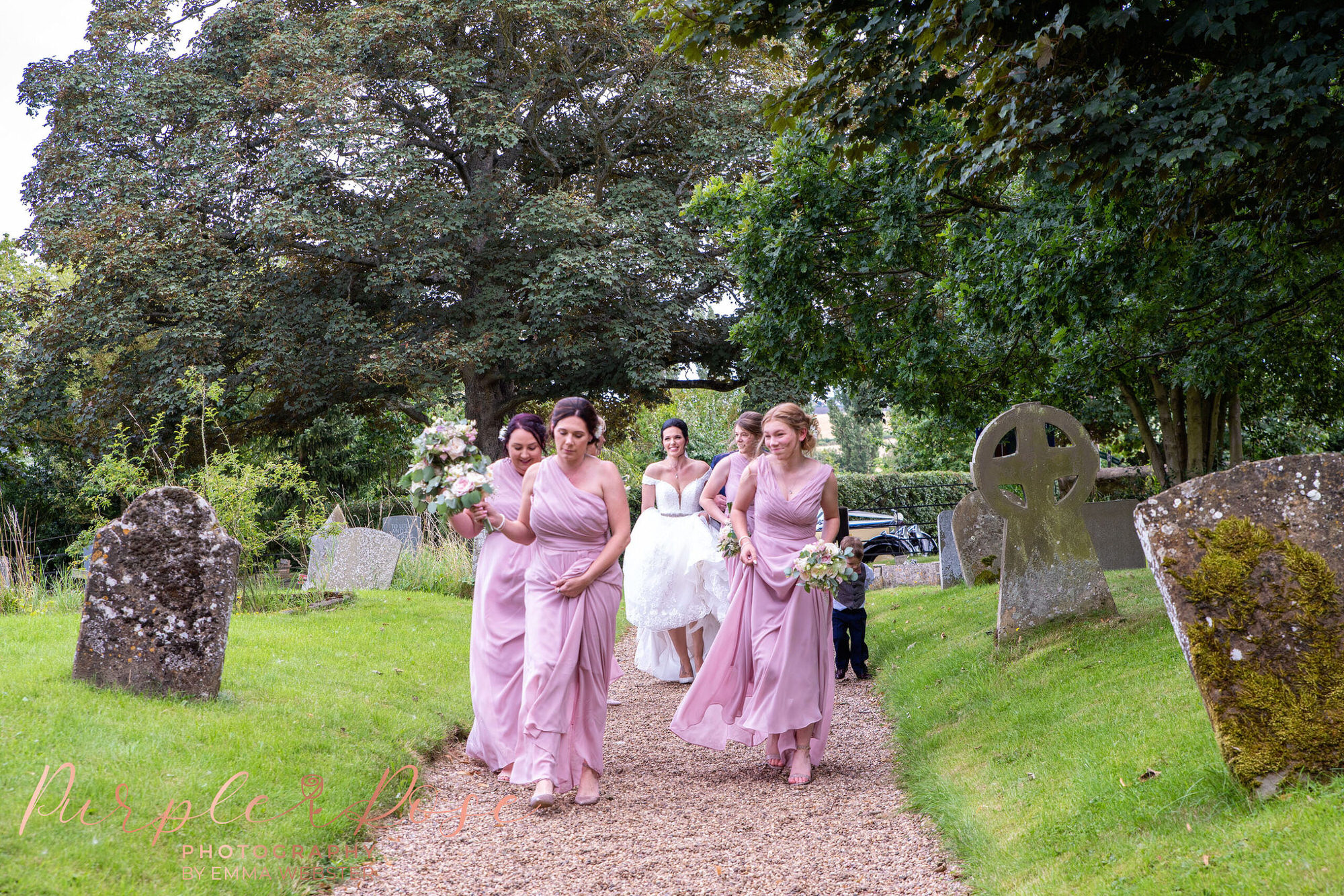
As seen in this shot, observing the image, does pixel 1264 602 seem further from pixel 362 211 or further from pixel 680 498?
pixel 362 211

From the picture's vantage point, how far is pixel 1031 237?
7.73 m

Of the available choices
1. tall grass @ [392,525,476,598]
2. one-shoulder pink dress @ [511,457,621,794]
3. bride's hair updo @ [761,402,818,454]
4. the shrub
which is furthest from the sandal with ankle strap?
the shrub

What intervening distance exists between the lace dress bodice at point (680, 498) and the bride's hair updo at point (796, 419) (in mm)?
2811

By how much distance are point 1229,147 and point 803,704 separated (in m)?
3.81

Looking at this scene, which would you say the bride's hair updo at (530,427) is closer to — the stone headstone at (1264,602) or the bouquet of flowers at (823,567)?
the bouquet of flowers at (823,567)

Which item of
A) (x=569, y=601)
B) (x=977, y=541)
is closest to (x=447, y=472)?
(x=569, y=601)

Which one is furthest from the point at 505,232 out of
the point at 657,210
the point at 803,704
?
the point at 803,704

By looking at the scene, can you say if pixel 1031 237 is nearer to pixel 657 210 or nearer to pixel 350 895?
pixel 350 895

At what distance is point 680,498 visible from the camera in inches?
377

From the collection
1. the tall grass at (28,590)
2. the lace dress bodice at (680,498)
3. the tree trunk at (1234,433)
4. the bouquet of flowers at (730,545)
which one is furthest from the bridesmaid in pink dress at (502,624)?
the tree trunk at (1234,433)

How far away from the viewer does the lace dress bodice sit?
31.3 feet

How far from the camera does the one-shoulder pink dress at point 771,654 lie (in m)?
6.19

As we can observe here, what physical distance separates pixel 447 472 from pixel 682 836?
240 cm

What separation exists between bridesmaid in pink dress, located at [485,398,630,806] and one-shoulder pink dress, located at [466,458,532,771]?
15.5 inches
